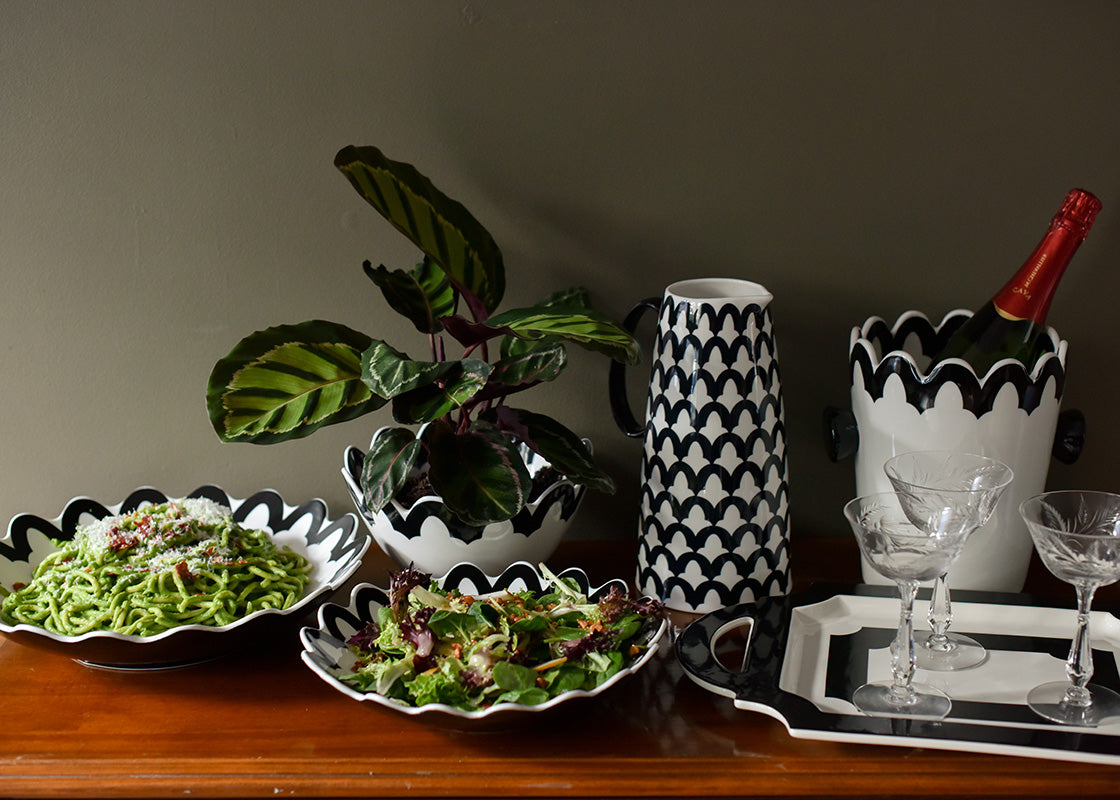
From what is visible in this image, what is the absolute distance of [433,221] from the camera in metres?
0.98

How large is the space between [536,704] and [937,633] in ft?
1.30

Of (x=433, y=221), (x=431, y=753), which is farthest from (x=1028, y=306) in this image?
(x=431, y=753)

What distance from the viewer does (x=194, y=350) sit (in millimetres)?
1164

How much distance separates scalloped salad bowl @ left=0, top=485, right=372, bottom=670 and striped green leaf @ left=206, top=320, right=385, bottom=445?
157 millimetres

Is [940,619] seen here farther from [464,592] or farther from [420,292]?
[420,292]

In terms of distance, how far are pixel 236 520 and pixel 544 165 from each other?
1.75 ft

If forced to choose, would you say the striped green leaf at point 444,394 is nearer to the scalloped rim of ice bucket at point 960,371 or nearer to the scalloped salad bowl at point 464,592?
the scalloped salad bowl at point 464,592

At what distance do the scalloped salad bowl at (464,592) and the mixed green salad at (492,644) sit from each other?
0.04ft

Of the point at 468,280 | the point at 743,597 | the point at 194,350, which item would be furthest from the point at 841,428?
the point at 194,350

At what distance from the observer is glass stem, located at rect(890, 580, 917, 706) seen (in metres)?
0.83

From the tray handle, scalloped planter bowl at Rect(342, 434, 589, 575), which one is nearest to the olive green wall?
scalloped planter bowl at Rect(342, 434, 589, 575)

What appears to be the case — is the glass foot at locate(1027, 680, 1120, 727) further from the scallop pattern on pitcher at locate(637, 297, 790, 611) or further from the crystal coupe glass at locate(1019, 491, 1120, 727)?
the scallop pattern on pitcher at locate(637, 297, 790, 611)

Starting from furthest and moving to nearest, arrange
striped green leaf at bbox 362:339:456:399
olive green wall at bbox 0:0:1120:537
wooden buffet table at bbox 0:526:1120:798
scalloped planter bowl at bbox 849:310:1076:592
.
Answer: olive green wall at bbox 0:0:1120:537 < scalloped planter bowl at bbox 849:310:1076:592 < striped green leaf at bbox 362:339:456:399 < wooden buffet table at bbox 0:526:1120:798

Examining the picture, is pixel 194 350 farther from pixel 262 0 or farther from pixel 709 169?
pixel 709 169
